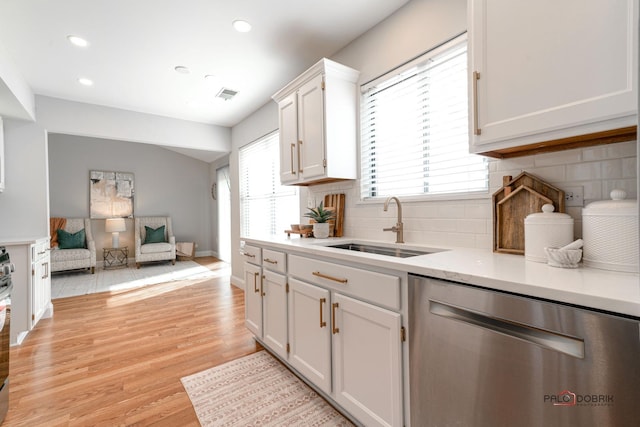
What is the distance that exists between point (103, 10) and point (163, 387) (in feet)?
8.90

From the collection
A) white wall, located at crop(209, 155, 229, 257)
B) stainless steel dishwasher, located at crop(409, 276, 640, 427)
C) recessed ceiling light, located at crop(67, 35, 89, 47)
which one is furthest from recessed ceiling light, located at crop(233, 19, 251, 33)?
white wall, located at crop(209, 155, 229, 257)

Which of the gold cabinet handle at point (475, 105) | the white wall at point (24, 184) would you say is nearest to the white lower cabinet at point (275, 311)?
the gold cabinet handle at point (475, 105)

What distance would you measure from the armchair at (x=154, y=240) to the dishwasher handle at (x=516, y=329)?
627cm

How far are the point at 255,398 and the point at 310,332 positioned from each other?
558mm

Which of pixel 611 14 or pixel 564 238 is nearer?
pixel 611 14

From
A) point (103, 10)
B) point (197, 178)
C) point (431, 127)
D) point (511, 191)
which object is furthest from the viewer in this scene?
point (197, 178)

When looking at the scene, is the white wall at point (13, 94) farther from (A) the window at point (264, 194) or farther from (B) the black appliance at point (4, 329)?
(A) the window at point (264, 194)

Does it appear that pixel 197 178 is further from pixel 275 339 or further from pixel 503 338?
pixel 503 338

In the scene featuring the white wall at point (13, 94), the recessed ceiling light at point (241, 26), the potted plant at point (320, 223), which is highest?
the recessed ceiling light at point (241, 26)

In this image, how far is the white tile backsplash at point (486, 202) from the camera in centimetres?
121

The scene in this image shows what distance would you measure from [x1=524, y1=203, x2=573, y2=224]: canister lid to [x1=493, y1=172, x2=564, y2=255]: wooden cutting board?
115 mm

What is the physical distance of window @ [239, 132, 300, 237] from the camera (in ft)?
12.1

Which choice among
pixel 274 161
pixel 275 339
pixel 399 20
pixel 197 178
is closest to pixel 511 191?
pixel 399 20

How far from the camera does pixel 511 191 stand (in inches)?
58.6
